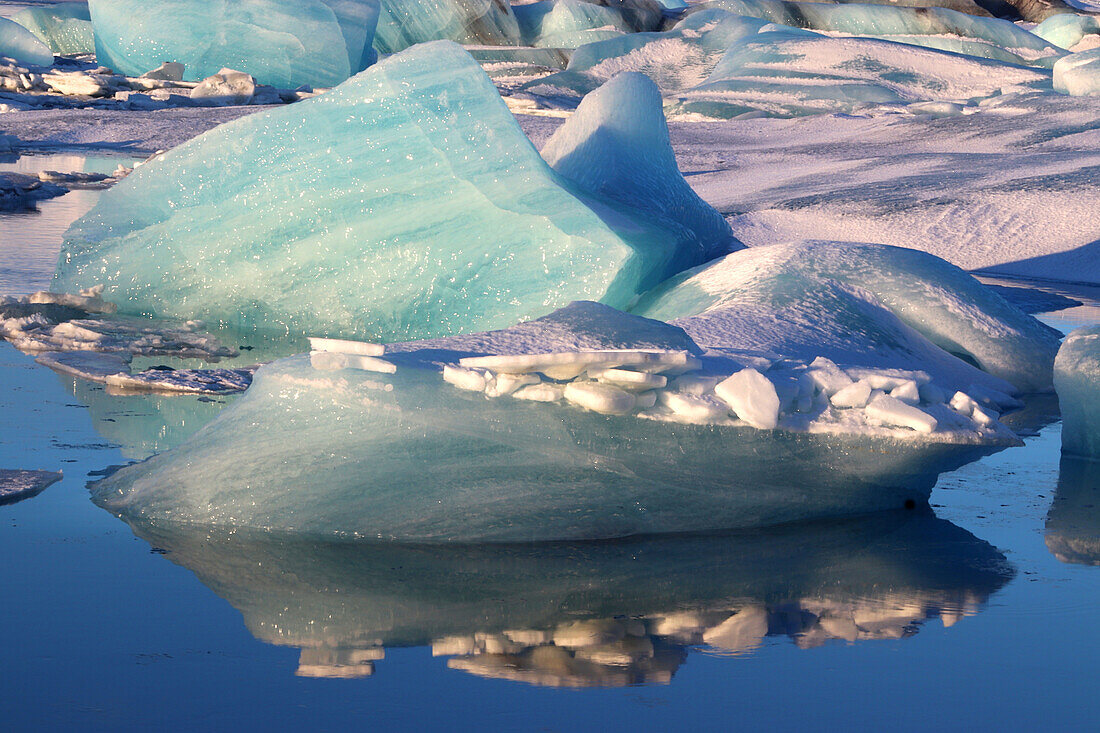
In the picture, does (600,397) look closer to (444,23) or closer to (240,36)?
(240,36)

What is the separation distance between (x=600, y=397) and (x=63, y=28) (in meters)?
15.2

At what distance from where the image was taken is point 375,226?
3.58 meters

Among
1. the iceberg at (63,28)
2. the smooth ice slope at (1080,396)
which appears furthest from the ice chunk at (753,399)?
the iceberg at (63,28)

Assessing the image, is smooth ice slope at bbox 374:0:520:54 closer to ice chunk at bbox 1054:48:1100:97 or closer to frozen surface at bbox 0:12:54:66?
frozen surface at bbox 0:12:54:66

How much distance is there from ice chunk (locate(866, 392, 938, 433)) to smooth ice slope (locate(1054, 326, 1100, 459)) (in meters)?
0.73

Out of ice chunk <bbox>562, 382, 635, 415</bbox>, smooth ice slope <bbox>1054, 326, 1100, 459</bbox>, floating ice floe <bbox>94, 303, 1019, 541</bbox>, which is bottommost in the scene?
smooth ice slope <bbox>1054, 326, 1100, 459</bbox>

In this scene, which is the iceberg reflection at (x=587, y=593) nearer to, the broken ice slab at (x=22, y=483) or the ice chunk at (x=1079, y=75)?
the broken ice slab at (x=22, y=483)

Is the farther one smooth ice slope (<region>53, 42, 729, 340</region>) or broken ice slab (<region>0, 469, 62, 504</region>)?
smooth ice slope (<region>53, 42, 729, 340</region>)

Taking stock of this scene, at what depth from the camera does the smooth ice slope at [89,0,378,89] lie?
12.1m

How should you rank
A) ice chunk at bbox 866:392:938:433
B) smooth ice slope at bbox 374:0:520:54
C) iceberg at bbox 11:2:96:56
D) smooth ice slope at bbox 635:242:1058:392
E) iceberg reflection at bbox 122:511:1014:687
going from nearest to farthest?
1. iceberg reflection at bbox 122:511:1014:687
2. ice chunk at bbox 866:392:938:433
3. smooth ice slope at bbox 635:242:1058:392
4. iceberg at bbox 11:2:96:56
5. smooth ice slope at bbox 374:0:520:54

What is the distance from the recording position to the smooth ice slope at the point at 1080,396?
2.64 metres

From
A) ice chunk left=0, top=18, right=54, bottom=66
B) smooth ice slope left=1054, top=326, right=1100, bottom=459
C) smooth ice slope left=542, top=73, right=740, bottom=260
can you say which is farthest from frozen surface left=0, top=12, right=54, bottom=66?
smooth ice slope left=1054, top=326, right=1100, bottom=459

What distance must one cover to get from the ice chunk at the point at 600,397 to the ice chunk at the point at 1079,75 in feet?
31.4

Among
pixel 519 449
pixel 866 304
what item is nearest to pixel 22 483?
pixel 519 449
